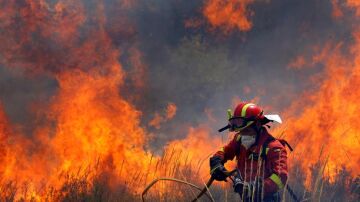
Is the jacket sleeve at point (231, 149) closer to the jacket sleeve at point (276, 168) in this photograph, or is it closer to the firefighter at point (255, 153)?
the firefighter at point (255, 153)

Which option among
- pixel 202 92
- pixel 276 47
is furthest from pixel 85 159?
pixel 276 47

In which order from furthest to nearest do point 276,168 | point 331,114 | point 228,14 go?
point 228,14
point 331,114
point 276,168

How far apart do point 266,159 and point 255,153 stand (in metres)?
0.16

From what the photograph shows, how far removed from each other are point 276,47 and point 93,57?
6494 millimetres

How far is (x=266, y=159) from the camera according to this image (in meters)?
4.67

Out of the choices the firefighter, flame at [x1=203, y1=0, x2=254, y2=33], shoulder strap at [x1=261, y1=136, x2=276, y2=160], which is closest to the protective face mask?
the firefighter

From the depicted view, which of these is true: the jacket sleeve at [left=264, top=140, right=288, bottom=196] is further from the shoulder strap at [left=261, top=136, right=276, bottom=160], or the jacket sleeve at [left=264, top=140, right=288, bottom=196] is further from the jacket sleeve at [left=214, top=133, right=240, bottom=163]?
the jacket sleeve at [left=214, top=133, right=240, bottom=163]

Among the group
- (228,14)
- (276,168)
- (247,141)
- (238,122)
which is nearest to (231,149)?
(247,141)

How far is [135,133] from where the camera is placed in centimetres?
1251

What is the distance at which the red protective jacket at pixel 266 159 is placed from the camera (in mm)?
4375

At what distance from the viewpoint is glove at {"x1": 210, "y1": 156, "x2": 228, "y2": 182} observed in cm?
453

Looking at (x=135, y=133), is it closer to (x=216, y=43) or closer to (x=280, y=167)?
(x=216, y=43)

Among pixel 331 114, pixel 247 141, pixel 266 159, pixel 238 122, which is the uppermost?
pixel 331 114

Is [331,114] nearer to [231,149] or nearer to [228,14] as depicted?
[228,14]
